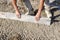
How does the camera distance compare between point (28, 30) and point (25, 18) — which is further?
point (25, 18)

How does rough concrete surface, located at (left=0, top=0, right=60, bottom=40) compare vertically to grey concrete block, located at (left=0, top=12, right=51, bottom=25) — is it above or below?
below

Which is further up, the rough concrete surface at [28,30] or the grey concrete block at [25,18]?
the grey concrete block at [25,18]

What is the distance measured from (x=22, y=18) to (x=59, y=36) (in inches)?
→ 33.5

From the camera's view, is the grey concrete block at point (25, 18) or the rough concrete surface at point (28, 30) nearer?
the rough concrete surface at point (28, 30)

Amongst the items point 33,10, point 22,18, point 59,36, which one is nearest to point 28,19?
point 22,18

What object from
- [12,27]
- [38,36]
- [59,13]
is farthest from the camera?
[59,13]

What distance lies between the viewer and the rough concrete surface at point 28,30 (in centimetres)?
404

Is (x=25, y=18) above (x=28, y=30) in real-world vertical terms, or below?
above

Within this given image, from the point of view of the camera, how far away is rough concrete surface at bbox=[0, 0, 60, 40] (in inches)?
159

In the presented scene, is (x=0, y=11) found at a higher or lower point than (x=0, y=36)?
higher

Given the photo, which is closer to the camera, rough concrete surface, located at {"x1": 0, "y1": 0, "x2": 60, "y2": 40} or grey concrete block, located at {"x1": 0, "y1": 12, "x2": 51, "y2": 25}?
rough concrete surface, located at {"x1": 0, "y1": 0, "x2": 60, "y2": 40}

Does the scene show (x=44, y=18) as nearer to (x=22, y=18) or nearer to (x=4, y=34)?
(x=22, y=18)

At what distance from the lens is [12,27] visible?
4312 millimetres

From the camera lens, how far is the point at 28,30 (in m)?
4.21
